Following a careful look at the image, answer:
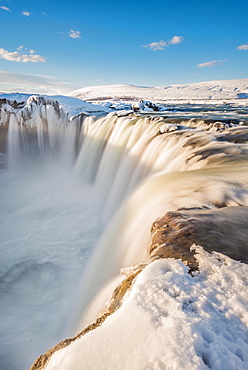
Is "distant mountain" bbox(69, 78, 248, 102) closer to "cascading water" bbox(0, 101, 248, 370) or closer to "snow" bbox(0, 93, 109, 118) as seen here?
"snow" bbox(0, 93, 109, 118)

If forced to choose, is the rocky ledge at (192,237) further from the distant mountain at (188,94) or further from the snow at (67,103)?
the distant mountain at (188,94)

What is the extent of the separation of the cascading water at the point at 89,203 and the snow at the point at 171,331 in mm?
998

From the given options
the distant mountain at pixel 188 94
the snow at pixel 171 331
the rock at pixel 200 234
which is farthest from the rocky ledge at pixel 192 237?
the distant mountain at pixel 188 94

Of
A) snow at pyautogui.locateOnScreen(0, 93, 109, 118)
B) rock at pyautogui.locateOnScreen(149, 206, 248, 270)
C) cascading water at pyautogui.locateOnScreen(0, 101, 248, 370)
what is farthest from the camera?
snow at pyautogui.locateOnScreen(0, 93, 109, 118)

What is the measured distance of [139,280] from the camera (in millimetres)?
1462

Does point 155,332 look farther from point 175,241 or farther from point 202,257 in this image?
point 175,241

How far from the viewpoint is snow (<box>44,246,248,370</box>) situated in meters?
1.02

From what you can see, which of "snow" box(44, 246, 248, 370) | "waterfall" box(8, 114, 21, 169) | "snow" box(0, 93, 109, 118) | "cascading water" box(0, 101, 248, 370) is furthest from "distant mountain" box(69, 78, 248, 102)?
"snow" box(44, 246, 248, 370)

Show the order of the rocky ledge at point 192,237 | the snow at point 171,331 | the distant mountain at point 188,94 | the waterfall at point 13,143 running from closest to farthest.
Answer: the snow at point 171,331
the rocky ledge at point 192,237
the waterfall at point 13,143
the distant mountain at point 188,94

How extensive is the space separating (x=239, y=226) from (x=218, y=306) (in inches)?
50.7

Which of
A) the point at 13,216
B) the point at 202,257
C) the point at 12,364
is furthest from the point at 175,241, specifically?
the point at 13,216

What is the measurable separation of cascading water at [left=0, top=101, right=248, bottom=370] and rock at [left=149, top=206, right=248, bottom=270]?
0.40 m

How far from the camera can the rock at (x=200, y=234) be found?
6.06 feet

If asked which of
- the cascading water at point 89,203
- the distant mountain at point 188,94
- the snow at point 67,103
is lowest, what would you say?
the cascading water at point 89,203
